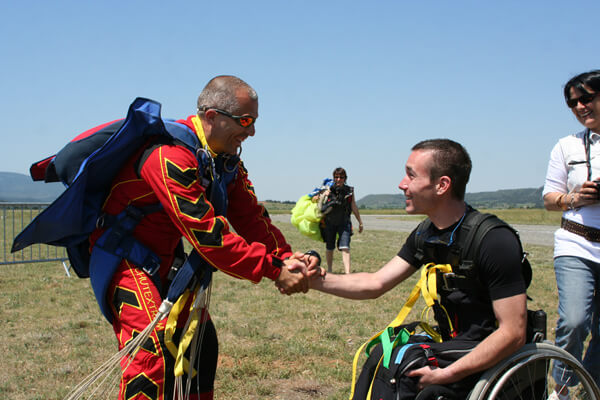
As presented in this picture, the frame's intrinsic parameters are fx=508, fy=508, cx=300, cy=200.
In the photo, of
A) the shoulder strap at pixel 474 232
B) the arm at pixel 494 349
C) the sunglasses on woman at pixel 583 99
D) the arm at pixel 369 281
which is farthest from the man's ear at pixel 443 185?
the sunglasses on woman at pixel 583 99

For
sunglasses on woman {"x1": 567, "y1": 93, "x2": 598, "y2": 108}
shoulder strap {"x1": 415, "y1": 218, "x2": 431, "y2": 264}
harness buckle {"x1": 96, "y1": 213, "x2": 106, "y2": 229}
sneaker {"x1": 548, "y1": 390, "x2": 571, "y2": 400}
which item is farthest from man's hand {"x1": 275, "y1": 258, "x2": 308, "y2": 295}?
sunglasses on woman {"x1": 567, "y1": 93, "x2": 598, "y2": 108}

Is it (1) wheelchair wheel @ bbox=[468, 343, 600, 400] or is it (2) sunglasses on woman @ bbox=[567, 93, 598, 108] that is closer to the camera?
(1) wheelchair wheel @ bbox=[468, 343, 600, 400]

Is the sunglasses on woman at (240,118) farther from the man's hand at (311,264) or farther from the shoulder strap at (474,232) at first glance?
the shoulder strap at (474,232)

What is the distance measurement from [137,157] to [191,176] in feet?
1.22

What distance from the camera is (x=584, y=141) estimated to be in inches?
149

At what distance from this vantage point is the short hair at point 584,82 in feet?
11.7

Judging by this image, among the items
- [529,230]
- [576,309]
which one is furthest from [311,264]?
[529,230]

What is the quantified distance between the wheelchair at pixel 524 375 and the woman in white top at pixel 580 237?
2.29ft

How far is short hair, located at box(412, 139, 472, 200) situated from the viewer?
2900mm

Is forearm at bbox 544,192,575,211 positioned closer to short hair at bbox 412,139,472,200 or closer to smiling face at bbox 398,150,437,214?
short hair at bbox 412,139,472,200

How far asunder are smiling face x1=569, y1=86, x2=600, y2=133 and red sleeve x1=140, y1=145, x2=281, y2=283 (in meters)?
2.61

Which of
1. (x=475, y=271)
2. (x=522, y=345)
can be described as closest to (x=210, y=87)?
(x=475, y=271)

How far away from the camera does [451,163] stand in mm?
2898

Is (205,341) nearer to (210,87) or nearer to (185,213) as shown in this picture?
(185,213)
